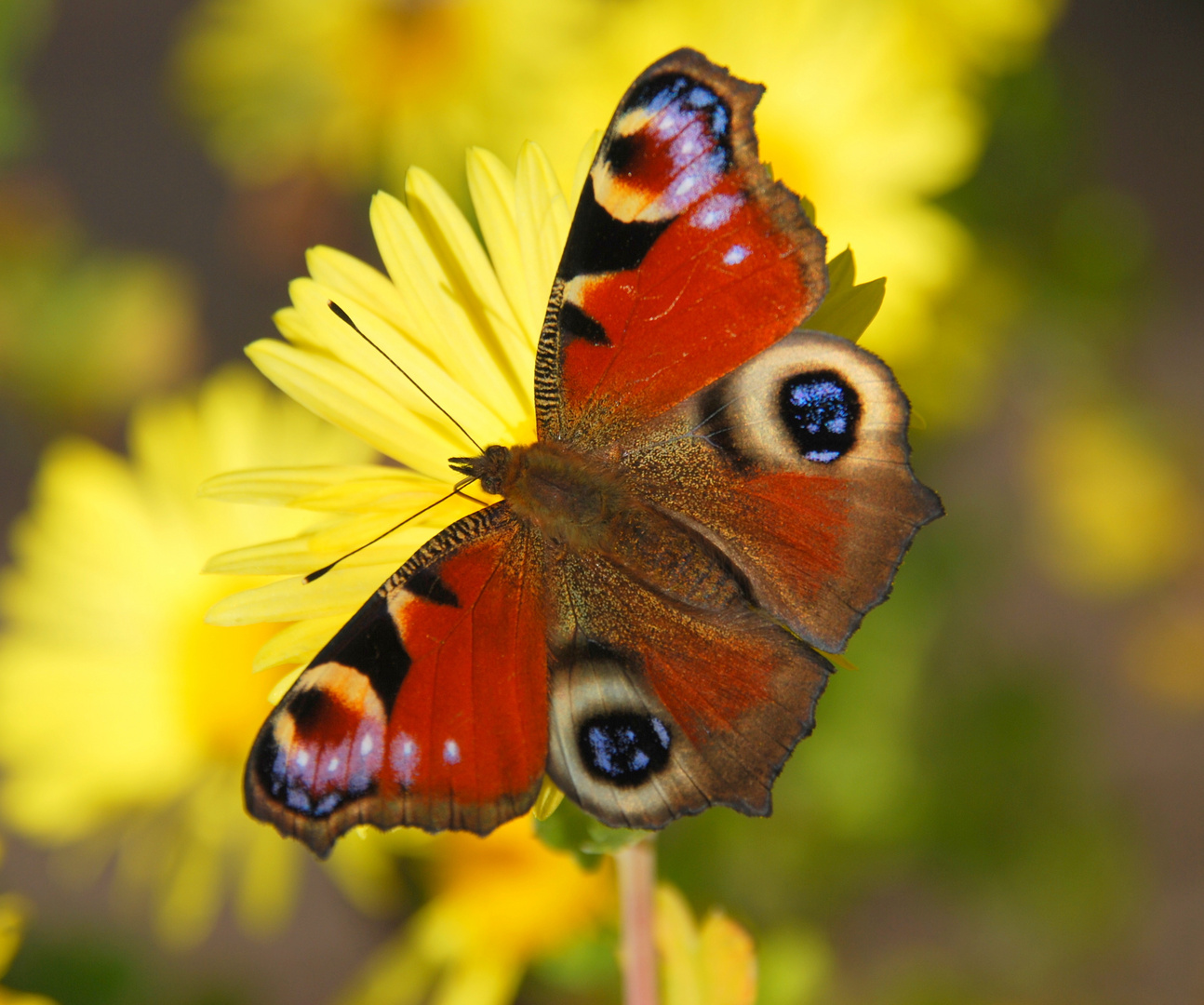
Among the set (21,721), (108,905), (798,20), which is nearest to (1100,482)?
(798,20)

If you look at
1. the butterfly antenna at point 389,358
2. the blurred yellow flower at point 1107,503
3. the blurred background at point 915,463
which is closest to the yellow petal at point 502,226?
the butterfly antenna at point 389,358

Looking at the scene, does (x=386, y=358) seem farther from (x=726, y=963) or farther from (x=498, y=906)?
(x=498, y=906)

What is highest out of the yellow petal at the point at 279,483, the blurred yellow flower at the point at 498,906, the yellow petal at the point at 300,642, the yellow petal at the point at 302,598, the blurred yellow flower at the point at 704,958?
the yellow petal at the point at 279,483

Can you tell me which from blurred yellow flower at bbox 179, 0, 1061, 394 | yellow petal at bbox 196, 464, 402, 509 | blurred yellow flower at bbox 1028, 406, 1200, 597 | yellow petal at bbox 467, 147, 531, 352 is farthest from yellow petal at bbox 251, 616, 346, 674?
blurred yellow flower at bbox 1028, 406, 1200, 597

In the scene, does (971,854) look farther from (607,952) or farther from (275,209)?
(275,209)

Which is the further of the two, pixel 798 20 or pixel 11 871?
pixel 11 871

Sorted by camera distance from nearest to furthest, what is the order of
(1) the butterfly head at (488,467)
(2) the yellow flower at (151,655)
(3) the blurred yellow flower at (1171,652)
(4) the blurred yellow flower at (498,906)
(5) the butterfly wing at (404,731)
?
(5) the butterfly wing at (404,731), (1) the butterfly head at (488,467), (4) the blurred yellow flower at (498,906), (2) the yellow flower at (151,655), (3) the blurred yellow flower at (1171,652)

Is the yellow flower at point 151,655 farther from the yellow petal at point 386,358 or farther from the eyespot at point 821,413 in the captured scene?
the eyespot at point 821,413
